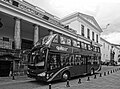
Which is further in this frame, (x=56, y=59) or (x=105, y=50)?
(x=105, y=50)

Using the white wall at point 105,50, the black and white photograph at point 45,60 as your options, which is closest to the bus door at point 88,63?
the black and white photograph at point 45,60

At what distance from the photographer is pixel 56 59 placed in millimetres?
11219

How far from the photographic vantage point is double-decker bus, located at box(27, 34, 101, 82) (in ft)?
34.0

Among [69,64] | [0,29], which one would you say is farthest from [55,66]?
[0,29]

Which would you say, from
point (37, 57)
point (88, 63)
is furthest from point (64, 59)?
point (88, 63)

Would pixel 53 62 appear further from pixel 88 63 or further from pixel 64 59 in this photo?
pixel 88 63

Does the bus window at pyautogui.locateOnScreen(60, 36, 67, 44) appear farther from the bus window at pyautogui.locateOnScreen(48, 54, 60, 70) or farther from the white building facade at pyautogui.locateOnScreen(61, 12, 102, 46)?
the white building facade at pyautogui.locateOnScreen(61, 12, 102, 46)

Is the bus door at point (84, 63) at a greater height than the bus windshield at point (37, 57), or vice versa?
the bus windshield at point (37, 57)

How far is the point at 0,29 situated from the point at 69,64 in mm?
12976

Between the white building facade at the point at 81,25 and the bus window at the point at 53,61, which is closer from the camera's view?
the bus window at the point at 53,61

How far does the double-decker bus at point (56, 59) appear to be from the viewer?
10367mm

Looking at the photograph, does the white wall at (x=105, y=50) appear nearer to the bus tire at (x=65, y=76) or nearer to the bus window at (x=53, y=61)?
the bus tire at (x=65, y=76)

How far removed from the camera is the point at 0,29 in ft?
64.6

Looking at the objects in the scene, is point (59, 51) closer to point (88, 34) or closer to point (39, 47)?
point (39, 47)
